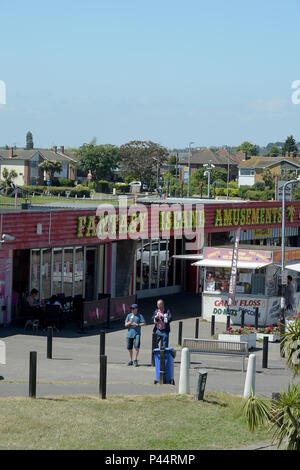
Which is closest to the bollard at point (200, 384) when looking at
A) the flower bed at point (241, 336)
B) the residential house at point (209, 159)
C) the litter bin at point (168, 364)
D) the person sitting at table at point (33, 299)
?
the litter bin at point (168, 364)

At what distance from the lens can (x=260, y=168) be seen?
15300 cm

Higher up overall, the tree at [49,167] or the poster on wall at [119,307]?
the tree at [49,167]

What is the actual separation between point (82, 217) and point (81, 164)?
3981 inches

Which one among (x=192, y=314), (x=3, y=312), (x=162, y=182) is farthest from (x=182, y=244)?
(x=162, y=182)

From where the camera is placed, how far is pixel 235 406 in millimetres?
16016

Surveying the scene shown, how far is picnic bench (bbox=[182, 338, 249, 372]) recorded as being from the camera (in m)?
22.3

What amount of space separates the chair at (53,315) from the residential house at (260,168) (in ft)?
404

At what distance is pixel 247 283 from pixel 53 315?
806cm

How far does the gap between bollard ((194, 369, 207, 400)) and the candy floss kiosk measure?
47.4ft

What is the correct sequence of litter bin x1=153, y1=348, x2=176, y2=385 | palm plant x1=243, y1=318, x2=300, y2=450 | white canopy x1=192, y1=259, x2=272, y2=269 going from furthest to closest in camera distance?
white canopy x1=192, y1=259, x2=272, y2=269 < litter bin x1=153, y1=348, x2=176, y2=385 < palm plant x1=243, y1=318, x2=300, y2=450

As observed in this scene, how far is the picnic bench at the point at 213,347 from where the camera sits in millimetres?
22328

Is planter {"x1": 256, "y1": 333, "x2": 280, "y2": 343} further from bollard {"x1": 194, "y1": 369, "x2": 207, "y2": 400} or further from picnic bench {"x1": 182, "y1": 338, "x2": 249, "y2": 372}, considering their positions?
bollard {"x1": 194, "y1": 369, "x2": 207, "y2": 400}

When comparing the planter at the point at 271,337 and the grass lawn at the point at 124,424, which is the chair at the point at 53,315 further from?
the grass lawn at the point at 124,424

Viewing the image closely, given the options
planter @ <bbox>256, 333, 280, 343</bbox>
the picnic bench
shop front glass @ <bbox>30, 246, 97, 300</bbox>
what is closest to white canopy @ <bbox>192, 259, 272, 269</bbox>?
planter @ <bbox>256, 333, 280, 343</bbox>
